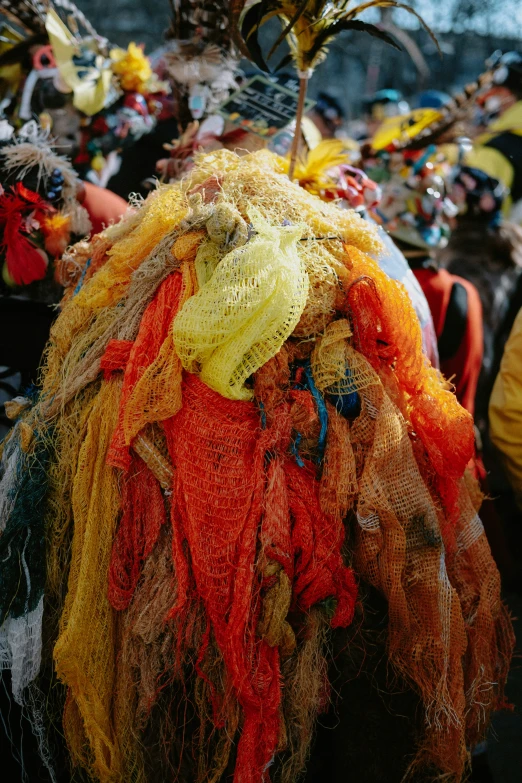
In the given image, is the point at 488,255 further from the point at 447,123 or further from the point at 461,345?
the point at 461,345

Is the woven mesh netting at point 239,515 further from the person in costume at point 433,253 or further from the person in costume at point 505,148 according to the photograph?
the person in costume at point 505,148

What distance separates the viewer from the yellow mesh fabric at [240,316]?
136cm

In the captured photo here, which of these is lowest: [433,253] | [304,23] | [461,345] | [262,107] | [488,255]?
[461,345]

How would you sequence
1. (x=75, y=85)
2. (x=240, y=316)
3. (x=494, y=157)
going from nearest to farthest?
(x=240, y=316) → (x=75, y=85) → (x=494, y=157)

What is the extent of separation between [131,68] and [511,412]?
288 centimetres

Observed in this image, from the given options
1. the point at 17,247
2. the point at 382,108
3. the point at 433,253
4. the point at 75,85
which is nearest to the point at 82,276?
the point at 17,247

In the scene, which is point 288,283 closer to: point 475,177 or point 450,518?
point 450,518

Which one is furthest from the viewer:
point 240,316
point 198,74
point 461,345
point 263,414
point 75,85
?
point 75,85

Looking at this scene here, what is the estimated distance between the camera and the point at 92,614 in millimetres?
1421

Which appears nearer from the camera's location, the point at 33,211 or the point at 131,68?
the point at 33,211

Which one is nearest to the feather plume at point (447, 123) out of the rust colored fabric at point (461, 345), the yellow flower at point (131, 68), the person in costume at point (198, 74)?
the rust colored fabric at point (461, 345)

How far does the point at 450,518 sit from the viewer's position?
Result: 1.60m

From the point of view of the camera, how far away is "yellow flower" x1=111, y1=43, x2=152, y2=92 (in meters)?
3.64

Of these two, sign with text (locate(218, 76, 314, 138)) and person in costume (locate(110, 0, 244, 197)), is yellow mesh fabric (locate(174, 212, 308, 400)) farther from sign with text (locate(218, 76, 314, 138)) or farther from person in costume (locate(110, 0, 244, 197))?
person in costume (locate(110, 0, 244, 197))
